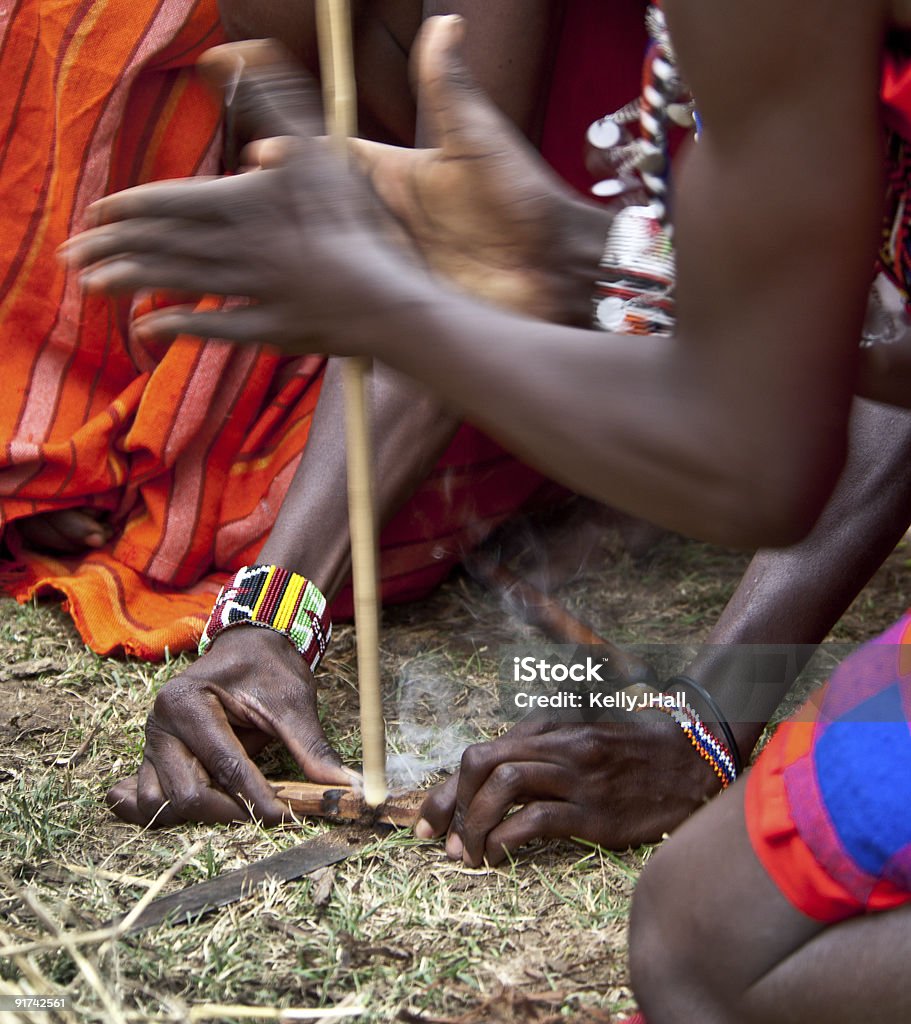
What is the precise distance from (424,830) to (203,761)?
283mm

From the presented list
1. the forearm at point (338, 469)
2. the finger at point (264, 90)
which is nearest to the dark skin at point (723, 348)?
the finger at point (264, 90)

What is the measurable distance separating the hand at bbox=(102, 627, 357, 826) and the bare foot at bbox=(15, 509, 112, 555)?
0.65m

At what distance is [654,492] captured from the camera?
908 millimetres

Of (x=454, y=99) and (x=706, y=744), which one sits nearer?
(x=454, y=99)

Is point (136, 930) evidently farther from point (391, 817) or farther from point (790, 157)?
point (790, 157)

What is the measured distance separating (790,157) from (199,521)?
1474mm

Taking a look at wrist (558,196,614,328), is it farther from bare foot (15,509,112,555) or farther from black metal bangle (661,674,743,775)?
bare foot (15,509,112,555)

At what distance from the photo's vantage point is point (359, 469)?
4.11ft

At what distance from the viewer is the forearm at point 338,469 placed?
1.76 meters

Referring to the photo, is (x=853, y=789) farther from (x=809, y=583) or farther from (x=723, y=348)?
(x=809, y=583)

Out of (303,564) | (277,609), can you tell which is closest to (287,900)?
(277,609)

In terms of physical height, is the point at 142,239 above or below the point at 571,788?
above

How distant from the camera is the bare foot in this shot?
7.14 feet

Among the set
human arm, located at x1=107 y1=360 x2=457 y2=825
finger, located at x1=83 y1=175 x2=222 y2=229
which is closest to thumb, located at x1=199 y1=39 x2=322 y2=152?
finger, located at x1=83 y1=175 x2=222 y2=229
